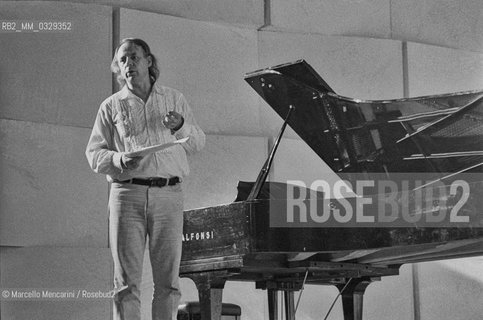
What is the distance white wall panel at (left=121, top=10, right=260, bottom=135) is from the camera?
556 cm

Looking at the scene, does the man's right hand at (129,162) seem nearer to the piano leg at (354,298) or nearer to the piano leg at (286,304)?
the piano leg at (286,304)

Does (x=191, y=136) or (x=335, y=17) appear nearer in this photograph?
(x=191, y=136)

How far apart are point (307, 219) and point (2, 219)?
2.13 meters

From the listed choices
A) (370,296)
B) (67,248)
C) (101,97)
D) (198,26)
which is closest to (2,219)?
(67,248)

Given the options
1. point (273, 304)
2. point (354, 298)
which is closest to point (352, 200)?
point (354, 298)

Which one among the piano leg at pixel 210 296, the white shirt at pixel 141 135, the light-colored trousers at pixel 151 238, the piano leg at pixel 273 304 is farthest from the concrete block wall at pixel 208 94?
the light-colored trousers at pixel 151 238

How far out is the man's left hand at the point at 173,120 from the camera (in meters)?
3.15

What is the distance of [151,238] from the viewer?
3.22 meters

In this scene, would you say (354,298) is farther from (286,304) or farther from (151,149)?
(151,149)

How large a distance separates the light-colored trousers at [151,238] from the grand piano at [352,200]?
0.42 metres

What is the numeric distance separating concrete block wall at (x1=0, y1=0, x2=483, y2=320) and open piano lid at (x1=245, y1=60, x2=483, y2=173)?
1.64m

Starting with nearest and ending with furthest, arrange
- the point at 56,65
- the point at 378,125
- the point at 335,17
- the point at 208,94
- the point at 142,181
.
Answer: the point at 142,181 < the point at 378,125 < the point at 56,65 < the point at 208,94 < the point at 335,17

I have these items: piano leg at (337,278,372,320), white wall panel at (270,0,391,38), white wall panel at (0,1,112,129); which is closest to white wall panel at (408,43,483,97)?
white wall panel at (270,0,391,38)

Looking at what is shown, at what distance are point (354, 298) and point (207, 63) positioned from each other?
2.13 meters
